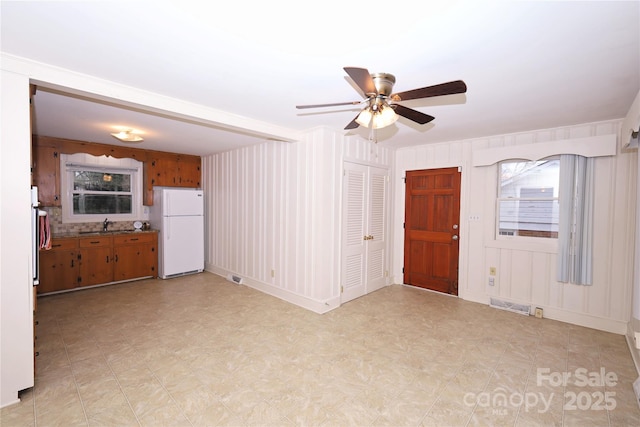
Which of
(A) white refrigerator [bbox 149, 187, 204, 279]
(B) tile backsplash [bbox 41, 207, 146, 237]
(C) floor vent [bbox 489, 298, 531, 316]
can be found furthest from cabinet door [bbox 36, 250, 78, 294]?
(C) floor vent [bbox 489, 298, 531, 316]

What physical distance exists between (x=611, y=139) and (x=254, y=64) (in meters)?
3.91

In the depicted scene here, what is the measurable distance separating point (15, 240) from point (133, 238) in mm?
3314

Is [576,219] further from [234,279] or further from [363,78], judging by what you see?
[234,279]

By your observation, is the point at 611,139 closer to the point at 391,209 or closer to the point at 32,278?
the point at 391,209

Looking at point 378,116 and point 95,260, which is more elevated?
point 378,116

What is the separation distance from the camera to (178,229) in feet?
17.8

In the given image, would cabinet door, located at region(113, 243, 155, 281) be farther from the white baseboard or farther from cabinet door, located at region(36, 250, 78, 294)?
the white baseboard

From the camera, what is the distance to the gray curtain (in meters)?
3.39

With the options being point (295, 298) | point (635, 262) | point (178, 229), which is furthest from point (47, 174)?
Answer: point (635, 262)

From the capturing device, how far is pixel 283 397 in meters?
2.15

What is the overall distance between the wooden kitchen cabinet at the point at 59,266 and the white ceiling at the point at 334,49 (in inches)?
94.5

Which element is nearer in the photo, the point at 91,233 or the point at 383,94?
the point at 383,94

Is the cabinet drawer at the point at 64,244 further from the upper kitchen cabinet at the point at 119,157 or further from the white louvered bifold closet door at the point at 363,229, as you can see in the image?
the white louvered bifold closet door at the point at 363,229

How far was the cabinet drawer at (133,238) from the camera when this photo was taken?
496 cm
